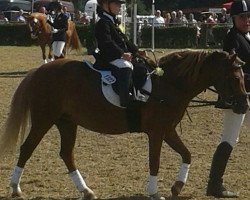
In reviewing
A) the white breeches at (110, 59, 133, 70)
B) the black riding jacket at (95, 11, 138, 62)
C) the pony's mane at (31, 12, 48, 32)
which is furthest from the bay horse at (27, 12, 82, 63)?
the white breeches at (110, 59, 133, 70)

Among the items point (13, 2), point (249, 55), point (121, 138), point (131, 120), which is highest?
point (249, 55)

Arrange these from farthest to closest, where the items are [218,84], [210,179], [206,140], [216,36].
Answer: [216,36], [206,140], [210,179], [218,84]

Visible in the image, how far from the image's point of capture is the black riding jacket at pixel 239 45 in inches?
277

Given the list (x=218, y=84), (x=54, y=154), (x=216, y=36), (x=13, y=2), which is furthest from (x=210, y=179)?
(x=13, y=2)

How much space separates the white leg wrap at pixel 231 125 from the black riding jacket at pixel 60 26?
1218 centimetres

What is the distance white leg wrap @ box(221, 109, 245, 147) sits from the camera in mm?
7074

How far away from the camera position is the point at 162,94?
22.4 ft

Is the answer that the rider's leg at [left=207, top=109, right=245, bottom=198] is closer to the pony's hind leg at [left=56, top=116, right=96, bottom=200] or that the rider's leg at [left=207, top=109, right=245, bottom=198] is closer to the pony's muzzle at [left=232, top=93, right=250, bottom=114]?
the pony's muzzle at [left=232, top=93, right=250, bottom=114]

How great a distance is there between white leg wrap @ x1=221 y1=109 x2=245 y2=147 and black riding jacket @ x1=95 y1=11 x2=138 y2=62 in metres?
1.23

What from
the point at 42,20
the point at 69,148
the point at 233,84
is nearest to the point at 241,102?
the point at 233,84

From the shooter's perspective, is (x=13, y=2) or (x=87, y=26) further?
(x=13, y=2)

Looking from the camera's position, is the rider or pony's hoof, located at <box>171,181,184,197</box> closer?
the rider

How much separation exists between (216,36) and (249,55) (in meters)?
26.2

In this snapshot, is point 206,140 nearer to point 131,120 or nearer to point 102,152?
point 102,152
